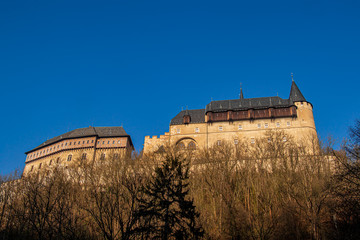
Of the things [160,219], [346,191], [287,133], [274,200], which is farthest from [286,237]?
[287,133]

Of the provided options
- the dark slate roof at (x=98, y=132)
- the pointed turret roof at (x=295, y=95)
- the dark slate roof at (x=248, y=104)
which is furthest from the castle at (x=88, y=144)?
the pointed turret roof at (x=295, y=95)

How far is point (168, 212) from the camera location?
52.2 ft

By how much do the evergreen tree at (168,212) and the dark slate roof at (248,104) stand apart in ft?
104

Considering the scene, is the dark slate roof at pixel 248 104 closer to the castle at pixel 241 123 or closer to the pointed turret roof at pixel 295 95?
the castle at pixel 241 123

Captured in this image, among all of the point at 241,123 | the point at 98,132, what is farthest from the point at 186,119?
the point at 98,132

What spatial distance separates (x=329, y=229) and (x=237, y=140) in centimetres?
2604

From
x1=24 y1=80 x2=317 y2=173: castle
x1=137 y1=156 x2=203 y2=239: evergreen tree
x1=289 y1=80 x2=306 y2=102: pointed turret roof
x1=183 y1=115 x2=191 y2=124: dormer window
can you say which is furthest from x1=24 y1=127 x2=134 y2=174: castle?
x1=137 y1=156 x2=203 y2=239: evergreen tree

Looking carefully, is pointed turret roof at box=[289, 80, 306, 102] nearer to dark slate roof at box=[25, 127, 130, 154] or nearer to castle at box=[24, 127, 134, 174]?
castle at box=[24, 127, 134, 174]

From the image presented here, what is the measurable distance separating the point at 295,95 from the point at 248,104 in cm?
717

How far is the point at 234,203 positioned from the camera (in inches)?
797

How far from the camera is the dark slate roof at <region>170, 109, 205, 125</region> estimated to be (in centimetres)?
4822

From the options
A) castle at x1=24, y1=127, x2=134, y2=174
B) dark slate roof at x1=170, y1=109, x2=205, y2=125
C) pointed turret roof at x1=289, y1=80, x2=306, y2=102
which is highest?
pointed turret roof at x1=289, y1=80, x2=306, y2=102

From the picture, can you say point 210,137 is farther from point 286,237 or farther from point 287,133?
point 286,237

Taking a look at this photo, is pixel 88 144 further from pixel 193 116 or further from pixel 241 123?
pixel 241 123
